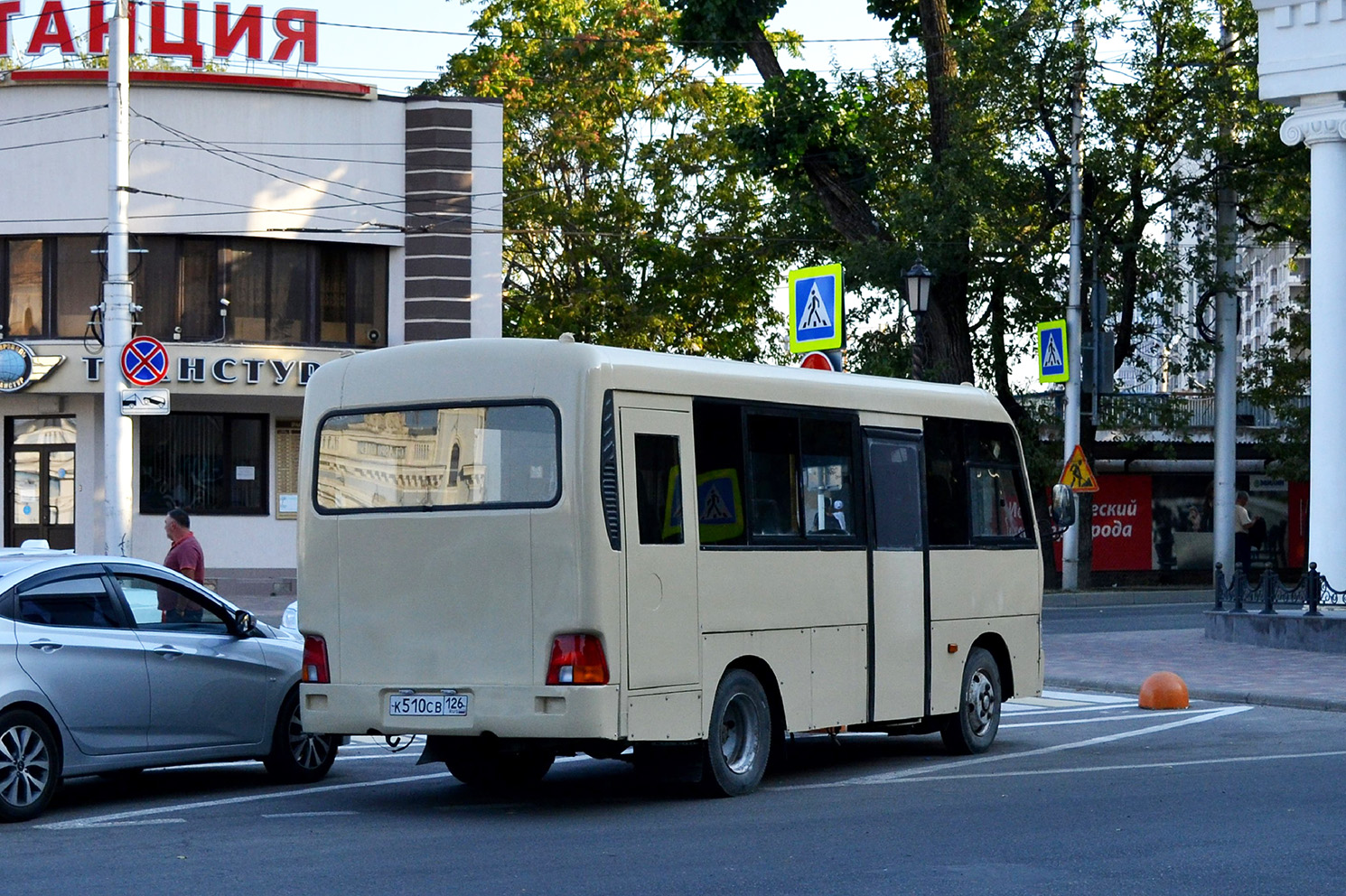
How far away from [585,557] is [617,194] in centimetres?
3650

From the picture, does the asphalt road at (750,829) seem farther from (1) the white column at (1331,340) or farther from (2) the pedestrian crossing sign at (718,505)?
(1) the white column at (1331,340)

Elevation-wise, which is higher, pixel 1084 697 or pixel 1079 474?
pixel 1079 474

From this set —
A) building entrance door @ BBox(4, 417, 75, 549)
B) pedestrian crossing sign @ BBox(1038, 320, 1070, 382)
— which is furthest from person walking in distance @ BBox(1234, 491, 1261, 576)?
building entrance door @ BBox(4, 417, 75, 549)

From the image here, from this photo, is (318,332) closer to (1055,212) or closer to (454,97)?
(454,97)

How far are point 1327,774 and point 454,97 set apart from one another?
2713 centimetres

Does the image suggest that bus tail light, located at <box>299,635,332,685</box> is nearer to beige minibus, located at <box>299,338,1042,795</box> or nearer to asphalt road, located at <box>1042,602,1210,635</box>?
beige minibus, located at <box>299,338,1042,795</box>

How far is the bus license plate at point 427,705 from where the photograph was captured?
1035cm

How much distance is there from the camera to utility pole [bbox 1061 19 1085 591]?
116ft

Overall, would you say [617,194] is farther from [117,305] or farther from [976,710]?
[976,710]

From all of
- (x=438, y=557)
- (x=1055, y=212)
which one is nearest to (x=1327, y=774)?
(x=438, y=557)

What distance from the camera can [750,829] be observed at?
32.2 ft

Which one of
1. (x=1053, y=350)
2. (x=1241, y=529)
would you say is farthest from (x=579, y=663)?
(x=1241, y=529)

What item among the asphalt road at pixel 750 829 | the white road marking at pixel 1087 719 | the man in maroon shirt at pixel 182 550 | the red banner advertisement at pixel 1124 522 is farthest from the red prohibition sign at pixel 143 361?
the red banner advertisement at pixel 1124 522

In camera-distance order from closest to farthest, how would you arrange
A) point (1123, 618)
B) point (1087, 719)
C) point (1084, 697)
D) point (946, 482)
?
point (946, 482), point (1087, 719), point (1084, 697), point (1123, 618)
